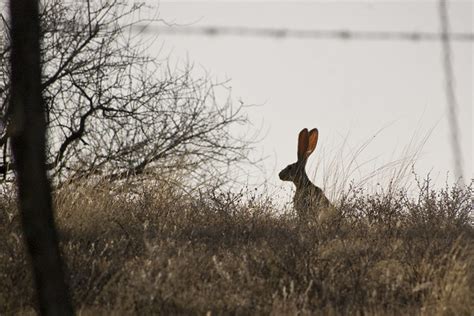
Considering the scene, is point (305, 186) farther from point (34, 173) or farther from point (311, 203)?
point (34, 173)

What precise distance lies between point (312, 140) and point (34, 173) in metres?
6.87

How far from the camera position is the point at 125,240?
644 centimetres

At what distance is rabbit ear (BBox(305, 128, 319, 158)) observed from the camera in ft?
35.9

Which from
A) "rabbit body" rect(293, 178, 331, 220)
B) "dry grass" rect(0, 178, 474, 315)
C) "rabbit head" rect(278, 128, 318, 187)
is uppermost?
"rabbit head" rect(278, 128, 318, 187)

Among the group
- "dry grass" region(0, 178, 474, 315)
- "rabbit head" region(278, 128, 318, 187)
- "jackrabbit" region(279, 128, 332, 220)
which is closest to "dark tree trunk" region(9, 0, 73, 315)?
"dry grass" region(0, 178, 474, 315)

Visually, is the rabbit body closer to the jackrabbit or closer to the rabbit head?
the jackrabbit

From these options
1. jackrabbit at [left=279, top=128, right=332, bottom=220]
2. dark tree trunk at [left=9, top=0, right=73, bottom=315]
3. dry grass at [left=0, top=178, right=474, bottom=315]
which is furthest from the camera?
jackrabbit at [left=279, top=128, right=332, bottom=220]

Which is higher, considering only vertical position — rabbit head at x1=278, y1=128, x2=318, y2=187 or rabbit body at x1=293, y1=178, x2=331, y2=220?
rabbit head at x1=278, y1=128, x2=318, y2=187

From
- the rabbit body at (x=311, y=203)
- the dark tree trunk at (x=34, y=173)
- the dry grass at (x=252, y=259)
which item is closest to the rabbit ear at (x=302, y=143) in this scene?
the rabbit body at (x=311, y=203)

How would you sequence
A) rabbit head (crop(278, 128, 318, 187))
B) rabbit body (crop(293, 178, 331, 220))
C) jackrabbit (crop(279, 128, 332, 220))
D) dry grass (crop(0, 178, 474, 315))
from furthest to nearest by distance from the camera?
rabbit head (crop(278, 128, 318, 187))
jackrabbit (crop(279, 128, 332, 220))
rabbit body (crop(293, 178, 331, 220))
dry grass (crop(0, 178, 474, 315))

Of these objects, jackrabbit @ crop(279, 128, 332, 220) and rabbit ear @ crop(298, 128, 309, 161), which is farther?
rabbit ear @ crop(298, 128, 309, 161)

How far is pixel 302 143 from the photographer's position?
10953mm

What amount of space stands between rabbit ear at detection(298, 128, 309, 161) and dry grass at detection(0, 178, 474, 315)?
2845mm

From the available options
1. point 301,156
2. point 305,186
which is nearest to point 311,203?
point 305,186
